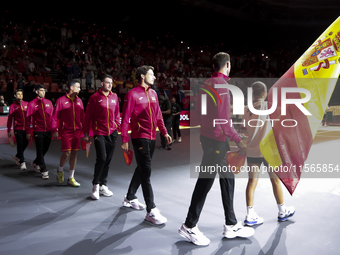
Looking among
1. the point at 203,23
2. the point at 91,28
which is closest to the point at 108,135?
the point at 91,28

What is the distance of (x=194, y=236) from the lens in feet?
10.1

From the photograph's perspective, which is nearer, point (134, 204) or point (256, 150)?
point (256, 150)

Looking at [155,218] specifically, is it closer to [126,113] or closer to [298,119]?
[126,113]

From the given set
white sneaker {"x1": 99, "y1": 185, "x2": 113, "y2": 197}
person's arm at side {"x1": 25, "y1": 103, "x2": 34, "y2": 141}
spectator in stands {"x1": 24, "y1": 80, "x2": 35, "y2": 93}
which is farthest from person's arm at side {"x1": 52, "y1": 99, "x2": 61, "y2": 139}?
spectator in stands {"x1": 24, "y1": 80, "x2": 35, "y2": 93}

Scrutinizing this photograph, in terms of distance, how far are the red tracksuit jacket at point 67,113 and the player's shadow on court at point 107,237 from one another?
2.13m

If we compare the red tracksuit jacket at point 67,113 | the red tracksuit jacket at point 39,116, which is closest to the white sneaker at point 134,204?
the red tracksuit jacket at point 67,113

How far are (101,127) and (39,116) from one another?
1.92 meters

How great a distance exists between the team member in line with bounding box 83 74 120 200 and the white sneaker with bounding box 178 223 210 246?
183cm

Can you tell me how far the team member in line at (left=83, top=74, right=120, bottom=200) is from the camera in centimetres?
455

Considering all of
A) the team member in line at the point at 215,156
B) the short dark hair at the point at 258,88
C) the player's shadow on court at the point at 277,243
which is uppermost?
the short dark hair at the point at 258,88

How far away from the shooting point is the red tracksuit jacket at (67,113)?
205 inches

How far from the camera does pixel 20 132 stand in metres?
6.53

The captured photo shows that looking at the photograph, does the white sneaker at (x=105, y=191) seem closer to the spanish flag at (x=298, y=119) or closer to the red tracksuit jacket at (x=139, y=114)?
the red tracksuit jacket at (x=139, y=114)

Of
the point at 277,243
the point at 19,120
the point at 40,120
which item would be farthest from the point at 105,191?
the point at 19,120
